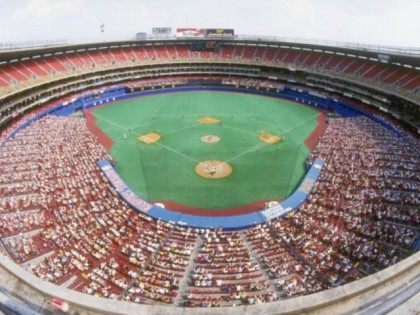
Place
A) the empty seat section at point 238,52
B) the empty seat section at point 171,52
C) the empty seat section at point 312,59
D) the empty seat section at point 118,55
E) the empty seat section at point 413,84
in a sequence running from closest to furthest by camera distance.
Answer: the empty seat section at point 413,84, the empty seat section at point 312,59, the empty seat section at point 118,55, the empty seat section at point 171,52, the empty seat section at point 238,52

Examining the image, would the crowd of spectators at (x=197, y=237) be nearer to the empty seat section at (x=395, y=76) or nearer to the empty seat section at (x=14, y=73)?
the empty seat section at (x=14, y=73)

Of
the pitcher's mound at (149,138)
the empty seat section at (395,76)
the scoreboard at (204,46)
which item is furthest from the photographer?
the scoreboard at (204,46)

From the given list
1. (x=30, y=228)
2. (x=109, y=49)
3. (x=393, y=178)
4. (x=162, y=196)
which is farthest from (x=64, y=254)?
(x=109, y=49)

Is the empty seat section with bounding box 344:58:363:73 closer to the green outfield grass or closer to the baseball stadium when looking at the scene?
the baseball stadium

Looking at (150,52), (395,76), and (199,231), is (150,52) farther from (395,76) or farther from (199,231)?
(199,231)

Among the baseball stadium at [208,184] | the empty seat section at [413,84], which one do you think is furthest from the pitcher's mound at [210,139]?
the empty seat section at [413,84]

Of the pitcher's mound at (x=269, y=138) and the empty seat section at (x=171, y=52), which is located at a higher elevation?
the empty seat section at (x=171, y=52)
